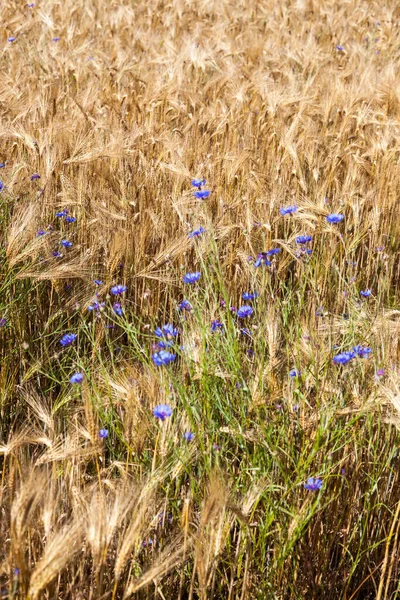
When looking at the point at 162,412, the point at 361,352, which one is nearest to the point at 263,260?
the point at 361,352

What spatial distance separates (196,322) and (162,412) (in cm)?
46

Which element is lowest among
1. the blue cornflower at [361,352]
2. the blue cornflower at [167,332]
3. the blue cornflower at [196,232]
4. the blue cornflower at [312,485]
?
the blue cornflower at [312,485]

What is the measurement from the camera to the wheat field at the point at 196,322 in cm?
135

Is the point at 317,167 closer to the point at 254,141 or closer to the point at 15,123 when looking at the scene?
the point at 254,141

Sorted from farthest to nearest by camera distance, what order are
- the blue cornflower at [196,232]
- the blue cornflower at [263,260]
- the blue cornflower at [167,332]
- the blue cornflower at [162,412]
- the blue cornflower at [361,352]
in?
1. the blue cornflower at [196,232]
2. the blue cornflower at [263,260]
3. the blue cornflower at [167,332]
4. the blue cornflower at [361,352]
5. the blue cornflower at [162,412]

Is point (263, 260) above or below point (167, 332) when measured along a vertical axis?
above

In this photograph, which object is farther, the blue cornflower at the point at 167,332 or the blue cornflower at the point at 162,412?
the blue cornflower at the point at 167,332

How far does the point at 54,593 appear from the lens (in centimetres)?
132

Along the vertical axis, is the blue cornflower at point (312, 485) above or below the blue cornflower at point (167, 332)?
below

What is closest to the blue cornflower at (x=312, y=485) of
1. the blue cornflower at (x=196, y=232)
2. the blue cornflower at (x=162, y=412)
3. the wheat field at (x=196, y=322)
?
the wheat field at (x=196, y=322)

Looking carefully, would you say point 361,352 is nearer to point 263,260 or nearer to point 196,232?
point 263,260

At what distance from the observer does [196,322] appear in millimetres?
1756

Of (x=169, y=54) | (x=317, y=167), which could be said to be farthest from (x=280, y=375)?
(x=169, y=54)

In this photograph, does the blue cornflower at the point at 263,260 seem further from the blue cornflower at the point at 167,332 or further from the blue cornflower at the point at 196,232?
the blue cornflower at the point at 167,332
